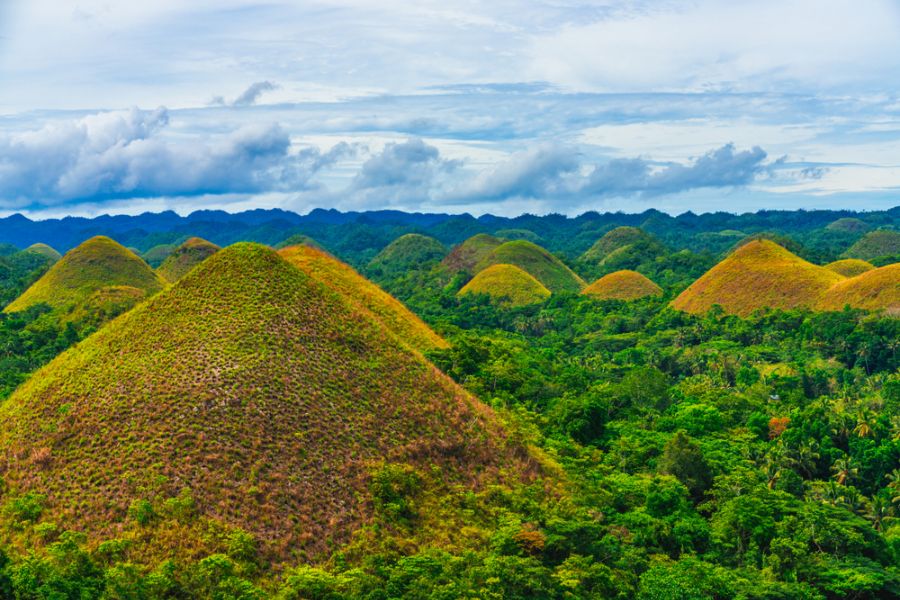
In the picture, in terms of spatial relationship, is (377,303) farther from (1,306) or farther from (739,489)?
(1,306)

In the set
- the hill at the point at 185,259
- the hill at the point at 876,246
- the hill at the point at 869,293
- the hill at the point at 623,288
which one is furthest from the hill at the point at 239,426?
the hill at the point at 876,246

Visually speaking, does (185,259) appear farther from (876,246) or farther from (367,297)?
(876,246)

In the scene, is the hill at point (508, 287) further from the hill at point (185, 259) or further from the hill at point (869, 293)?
the hill at point (185, 259)

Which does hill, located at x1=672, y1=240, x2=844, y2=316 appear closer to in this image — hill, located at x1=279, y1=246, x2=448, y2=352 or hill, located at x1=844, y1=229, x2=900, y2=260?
hill, located at x1=279, y1=246, x2=448, y2=352

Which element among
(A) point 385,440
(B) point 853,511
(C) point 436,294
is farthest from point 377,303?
(C) point 436,294

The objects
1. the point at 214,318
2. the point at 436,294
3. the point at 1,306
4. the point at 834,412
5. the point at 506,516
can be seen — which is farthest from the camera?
the point at 436,294

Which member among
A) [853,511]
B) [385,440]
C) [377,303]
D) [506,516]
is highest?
[377,303]
